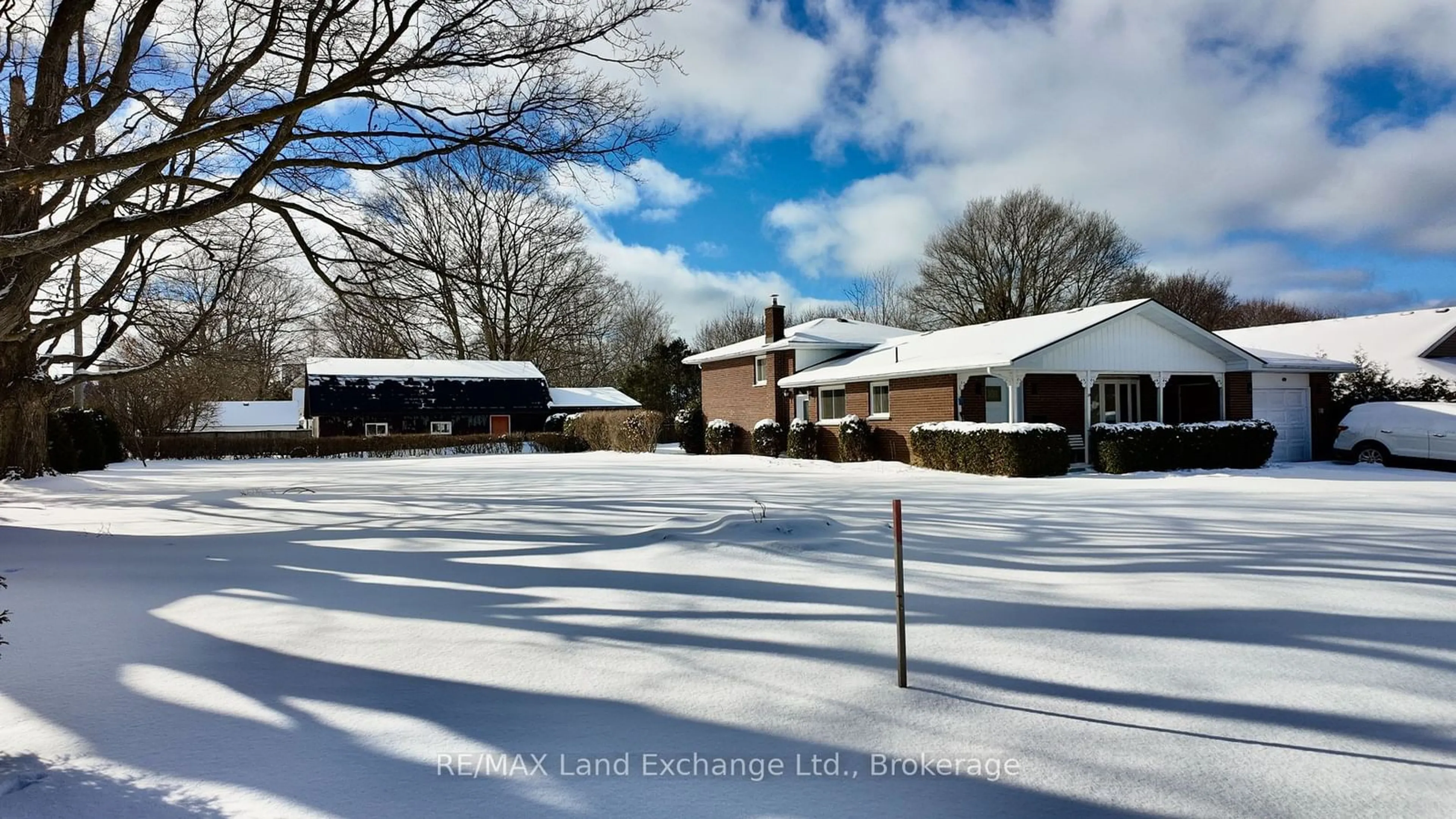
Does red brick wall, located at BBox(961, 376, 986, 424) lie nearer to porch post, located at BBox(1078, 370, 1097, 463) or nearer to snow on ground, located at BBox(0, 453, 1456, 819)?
porch post, located at BBox(1078, 370, 1097, 463)

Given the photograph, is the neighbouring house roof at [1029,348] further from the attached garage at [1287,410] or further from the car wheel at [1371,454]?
the car wheel at [1371,454]

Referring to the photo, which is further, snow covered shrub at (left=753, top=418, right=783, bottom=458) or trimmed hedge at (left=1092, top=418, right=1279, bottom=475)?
snow covered shrub at (left=753, top=418, right=783, bottom=458)

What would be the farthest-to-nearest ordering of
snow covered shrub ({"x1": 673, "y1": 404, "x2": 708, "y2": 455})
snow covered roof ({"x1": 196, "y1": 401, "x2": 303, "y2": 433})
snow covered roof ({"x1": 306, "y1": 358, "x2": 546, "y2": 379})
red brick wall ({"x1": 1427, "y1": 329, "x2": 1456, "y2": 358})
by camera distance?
snow covered roof ({"x1": 196, "y1": 401, "x2": 303, "y2": 433}) < snow covered roof ({"x1": 306, "y1": 358, "x2": 546, "y2": 379}) < snow covered shrub ({"x1": 673, "y1": 404, "x2": 708, "y2": 455}) < red brick wall ({"x1": 1427, "y1": 329, "x2": 1456, "y2": 358})

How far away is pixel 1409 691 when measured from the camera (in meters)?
4.41

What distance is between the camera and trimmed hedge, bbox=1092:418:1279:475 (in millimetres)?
19609

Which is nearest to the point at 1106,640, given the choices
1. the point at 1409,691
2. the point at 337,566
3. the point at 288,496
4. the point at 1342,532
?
the point at 1409,691

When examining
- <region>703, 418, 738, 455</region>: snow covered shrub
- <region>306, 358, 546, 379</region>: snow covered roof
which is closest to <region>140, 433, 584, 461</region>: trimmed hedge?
<region>703, 418, 738, 455</region>: snow covered shrub

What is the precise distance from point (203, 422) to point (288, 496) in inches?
1331

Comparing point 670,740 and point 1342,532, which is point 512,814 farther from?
point 1342,532

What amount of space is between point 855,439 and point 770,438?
4.95 meters

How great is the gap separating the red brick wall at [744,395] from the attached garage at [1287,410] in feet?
49.2

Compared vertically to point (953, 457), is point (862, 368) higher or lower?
higher

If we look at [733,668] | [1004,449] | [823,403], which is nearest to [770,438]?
[823,403]

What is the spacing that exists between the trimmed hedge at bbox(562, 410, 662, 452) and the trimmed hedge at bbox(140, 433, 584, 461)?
36.3 inches
